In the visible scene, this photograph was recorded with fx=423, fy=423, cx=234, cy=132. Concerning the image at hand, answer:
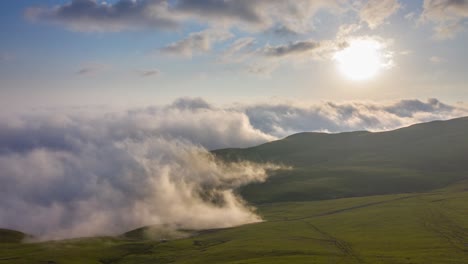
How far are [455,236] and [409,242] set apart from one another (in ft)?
67.9

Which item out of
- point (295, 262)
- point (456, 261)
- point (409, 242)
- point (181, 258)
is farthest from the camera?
point (181, 258)

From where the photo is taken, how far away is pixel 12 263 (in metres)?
192

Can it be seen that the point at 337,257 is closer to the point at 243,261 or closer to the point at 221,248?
the point at 243,261

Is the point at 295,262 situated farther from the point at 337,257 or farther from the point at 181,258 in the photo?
the point at 181,258

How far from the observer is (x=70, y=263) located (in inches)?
7687

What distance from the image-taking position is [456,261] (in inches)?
5231

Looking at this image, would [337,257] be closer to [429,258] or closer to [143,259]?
[429,258]

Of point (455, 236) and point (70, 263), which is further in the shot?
point (70, 263)

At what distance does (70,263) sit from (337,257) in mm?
121633

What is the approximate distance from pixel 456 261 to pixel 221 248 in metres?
99.4

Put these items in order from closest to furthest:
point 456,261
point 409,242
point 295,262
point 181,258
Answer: point 456,261
point 295,262
point 409,242
point 181,258

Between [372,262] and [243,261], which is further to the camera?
[243,261]

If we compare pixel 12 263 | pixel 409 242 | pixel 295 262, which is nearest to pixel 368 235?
pixel 409 242

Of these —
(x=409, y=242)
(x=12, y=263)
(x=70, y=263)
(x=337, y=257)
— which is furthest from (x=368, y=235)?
(x=12, y=263)
